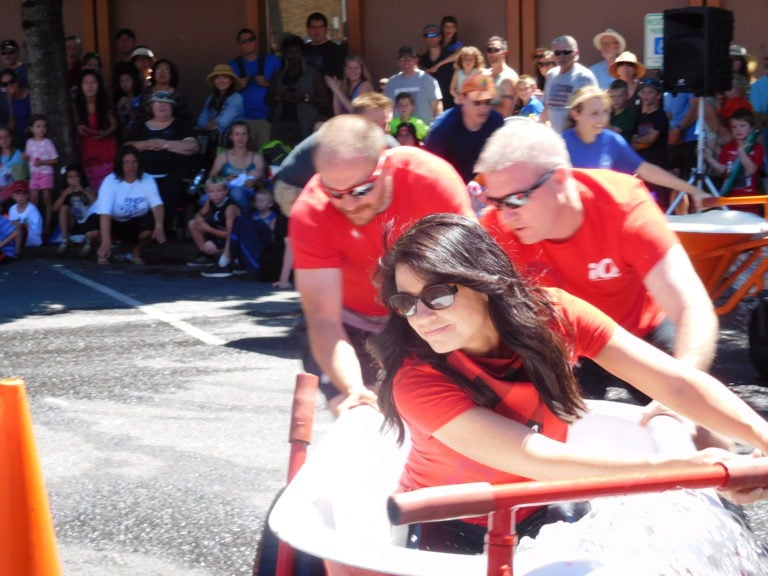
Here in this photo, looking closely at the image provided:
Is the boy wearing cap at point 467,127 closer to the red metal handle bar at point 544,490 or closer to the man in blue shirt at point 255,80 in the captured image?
the red metal handle bar at point 544,490

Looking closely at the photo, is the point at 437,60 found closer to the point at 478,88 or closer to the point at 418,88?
the point at 418,88

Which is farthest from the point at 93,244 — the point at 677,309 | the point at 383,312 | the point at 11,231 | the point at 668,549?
the point at 668,549

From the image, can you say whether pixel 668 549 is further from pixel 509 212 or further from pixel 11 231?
pixel 11 231

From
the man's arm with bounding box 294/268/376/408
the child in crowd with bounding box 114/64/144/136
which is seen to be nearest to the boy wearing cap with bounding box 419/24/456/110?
the child in crowd with bounding box 114/64/144/136

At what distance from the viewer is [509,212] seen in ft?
12.4

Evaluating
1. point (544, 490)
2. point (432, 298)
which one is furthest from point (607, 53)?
point (544, 490)

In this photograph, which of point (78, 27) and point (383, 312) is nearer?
point (383, 312)

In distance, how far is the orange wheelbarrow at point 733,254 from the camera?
6.94 metres

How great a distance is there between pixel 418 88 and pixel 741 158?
338 cm

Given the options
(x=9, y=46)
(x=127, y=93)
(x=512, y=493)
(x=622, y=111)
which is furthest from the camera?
(x=9, y=46)

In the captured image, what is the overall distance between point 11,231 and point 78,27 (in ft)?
15.9

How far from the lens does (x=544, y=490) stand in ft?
6.29

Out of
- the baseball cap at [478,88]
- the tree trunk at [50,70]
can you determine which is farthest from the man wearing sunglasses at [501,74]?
the tree trunk at [50,70]

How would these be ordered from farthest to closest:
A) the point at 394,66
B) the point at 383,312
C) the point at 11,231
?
the point at 394,66
the point at 11,231
the point at 383,312
